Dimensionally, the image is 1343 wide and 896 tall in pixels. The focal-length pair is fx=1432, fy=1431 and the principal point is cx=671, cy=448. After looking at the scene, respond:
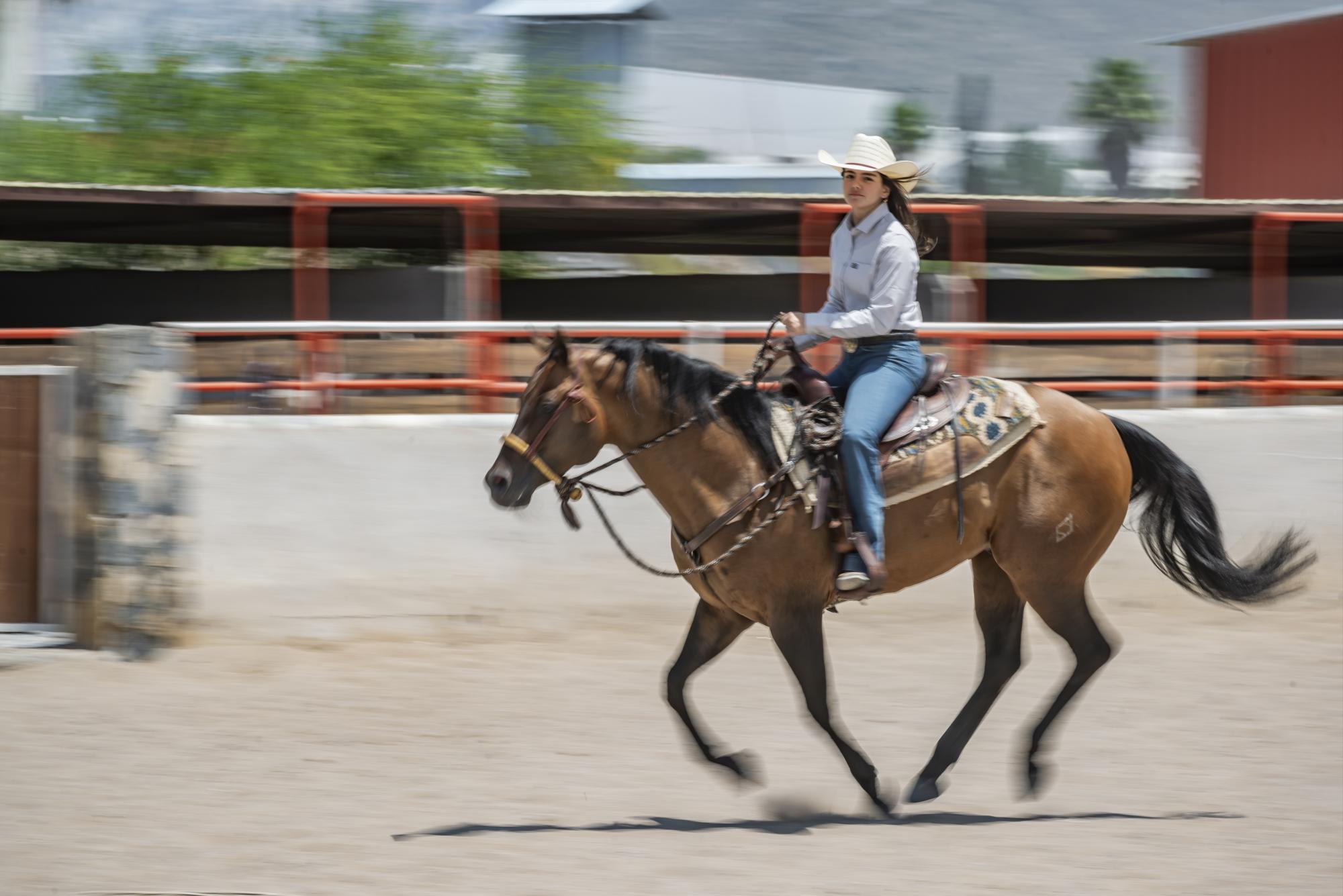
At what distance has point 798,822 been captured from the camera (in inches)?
205

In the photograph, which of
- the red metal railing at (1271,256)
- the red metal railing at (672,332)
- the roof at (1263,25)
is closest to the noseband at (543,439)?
the red metal railing at (672,332)

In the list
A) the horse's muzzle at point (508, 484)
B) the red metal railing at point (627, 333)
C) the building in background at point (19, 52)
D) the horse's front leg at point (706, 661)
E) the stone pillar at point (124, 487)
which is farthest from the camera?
the building in background at point (19, 52)

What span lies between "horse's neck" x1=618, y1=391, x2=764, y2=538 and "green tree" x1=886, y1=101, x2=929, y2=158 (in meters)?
41.6

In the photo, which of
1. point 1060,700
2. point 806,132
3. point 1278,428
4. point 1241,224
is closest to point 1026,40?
point 806,132

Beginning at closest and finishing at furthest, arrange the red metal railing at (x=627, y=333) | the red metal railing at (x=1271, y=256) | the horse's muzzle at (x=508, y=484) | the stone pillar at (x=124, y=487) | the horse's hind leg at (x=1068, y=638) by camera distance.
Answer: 1. the horse's muzzle at (x=508, y=484)
2. the horse's hind leg at (x=1068, y=638)
3. the stone pillar at (x=124, y=487)
4. the red metal railing at (x=627, y=333)
5. the red metal railing at (x=1271, y=256)

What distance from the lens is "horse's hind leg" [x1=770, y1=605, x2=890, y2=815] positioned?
5.14 meters

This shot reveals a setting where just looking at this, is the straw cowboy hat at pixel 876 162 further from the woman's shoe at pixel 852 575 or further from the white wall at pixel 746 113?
the white wall at pixel 746 113

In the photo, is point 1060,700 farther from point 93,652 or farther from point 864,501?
point 93,652

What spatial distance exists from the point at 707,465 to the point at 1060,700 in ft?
5.49

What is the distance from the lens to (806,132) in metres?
52.6

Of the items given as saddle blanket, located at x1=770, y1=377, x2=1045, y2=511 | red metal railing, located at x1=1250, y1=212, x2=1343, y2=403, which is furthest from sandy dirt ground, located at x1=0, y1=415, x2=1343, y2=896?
red metal railing, located at x1=1250, y1=212, x2=1343, y2=403

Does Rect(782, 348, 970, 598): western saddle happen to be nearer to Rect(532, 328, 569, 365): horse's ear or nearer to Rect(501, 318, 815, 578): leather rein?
Rect(501, 318, 815, 578): leather rein

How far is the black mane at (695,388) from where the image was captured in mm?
5270

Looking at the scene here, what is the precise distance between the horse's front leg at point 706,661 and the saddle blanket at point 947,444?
551mm
